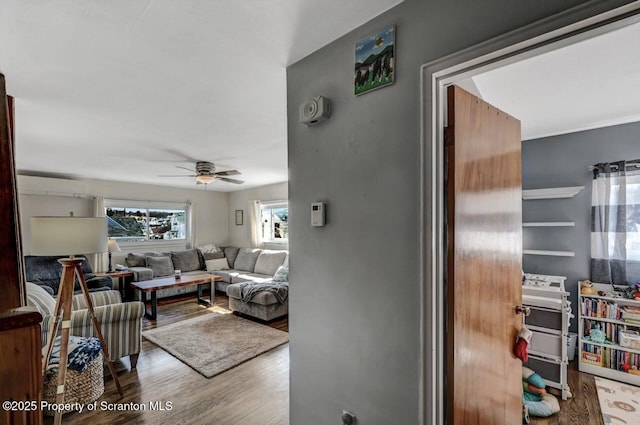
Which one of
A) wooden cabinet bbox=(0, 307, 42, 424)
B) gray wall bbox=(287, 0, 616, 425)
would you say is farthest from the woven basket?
wooden cabinet bbox=(0, 307, 42, 424)

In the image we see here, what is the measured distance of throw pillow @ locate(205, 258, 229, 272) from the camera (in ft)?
20.1

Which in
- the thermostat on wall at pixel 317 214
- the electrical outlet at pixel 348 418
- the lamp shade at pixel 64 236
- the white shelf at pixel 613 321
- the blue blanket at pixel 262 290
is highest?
the thermostat on wall at pixel 317 214

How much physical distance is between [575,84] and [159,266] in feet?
20.3

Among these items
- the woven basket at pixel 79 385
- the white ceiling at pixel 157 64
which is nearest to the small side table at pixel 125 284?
the white ceiling at pixel 157 64

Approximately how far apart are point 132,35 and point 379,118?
1245mm

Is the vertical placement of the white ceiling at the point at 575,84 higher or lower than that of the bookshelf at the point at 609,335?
higher

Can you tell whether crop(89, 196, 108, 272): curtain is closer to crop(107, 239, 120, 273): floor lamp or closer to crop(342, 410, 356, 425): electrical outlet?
crop(107, 239, 120, 273): floor lamp

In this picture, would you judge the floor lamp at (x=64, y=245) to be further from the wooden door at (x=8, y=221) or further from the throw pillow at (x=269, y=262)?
the throw pillow at (x=269, y=262)

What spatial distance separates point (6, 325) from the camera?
62 cm

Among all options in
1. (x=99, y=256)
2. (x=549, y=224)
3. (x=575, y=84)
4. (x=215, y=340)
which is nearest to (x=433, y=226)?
(x=575, y=84)

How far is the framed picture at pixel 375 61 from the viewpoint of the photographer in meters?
1.25

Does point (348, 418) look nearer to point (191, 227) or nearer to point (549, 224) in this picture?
point (549, 224)

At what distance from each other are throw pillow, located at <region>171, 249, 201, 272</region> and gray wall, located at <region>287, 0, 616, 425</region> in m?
4.94

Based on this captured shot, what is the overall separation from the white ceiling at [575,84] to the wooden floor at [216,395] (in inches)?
90.1
